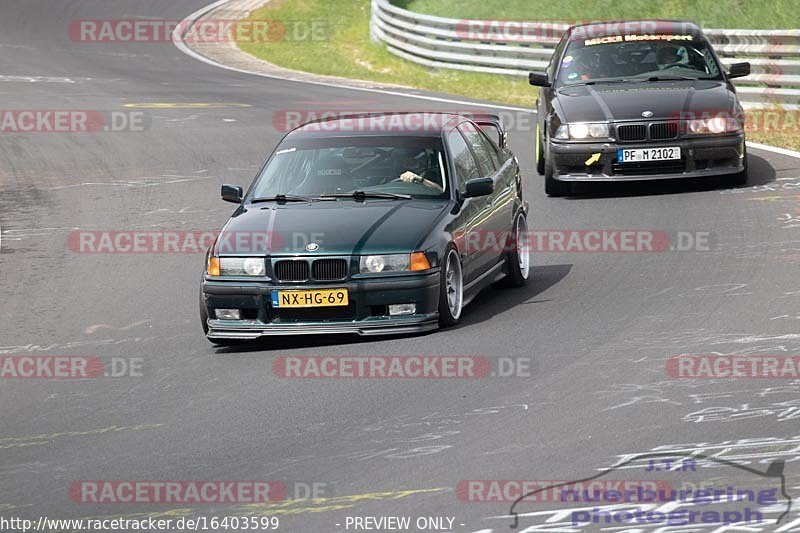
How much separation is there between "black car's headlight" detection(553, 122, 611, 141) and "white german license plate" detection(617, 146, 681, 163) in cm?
26

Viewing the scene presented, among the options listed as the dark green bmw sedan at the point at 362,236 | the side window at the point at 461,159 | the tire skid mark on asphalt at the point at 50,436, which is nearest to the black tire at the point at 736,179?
the dark green bmw sedan at the point at 362,236

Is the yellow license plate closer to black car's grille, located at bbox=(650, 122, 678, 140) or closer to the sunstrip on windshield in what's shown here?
black car's grille, located at bbox=(650, 122, 678, 140)

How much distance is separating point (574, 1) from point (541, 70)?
24.5 feet

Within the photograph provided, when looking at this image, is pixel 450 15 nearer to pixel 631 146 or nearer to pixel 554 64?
pixel 554 64

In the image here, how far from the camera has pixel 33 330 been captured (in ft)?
38.1

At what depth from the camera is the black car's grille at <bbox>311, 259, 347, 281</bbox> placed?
10.4 metres

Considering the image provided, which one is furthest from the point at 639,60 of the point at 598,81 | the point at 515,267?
the point at 515,267

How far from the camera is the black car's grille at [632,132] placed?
16.2 metres

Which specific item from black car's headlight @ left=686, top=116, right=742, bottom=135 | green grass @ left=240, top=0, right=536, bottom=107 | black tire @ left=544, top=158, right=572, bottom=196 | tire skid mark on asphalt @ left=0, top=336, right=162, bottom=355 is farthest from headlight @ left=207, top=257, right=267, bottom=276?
green grass @ left=240, top=0, right=536, bottom=107

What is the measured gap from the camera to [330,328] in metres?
10.3

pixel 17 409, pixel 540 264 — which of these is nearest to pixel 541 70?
pixel 540 264

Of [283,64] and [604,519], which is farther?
[283,64]

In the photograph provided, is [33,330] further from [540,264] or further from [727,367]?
[727,367]

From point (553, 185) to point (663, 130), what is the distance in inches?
53.8
